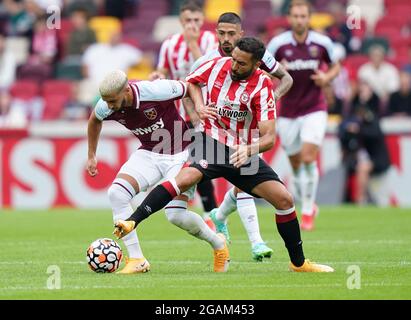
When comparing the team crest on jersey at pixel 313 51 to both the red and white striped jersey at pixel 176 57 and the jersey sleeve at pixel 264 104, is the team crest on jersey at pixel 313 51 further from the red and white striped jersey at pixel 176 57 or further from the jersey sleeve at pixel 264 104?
the jersey sleeve at pixel 264 104

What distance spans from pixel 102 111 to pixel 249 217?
6.96 ft

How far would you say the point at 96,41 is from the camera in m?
23.7

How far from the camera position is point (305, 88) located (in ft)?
49.5

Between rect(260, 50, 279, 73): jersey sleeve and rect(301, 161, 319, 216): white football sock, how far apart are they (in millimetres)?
4149

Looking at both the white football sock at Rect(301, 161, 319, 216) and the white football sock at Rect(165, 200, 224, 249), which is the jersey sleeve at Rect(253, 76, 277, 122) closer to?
the white football sock at Rect(165, 200, 224, 249)

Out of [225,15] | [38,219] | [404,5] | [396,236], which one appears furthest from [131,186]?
[404,5]

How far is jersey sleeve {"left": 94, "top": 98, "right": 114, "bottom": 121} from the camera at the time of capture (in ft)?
33.4

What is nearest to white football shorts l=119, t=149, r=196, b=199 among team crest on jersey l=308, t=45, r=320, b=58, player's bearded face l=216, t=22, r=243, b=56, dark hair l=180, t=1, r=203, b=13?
player's bearded face l=216, t=22, r=243, b=56

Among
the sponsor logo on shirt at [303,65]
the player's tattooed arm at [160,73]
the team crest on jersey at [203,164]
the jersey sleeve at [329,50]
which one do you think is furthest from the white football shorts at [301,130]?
the team crest on jersey at [203,164]

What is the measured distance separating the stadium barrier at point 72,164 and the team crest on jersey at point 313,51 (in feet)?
15.5

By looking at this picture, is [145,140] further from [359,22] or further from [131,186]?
[359,22]

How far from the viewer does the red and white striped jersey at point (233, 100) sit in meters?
10.0

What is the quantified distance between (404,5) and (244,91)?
49.4 ft

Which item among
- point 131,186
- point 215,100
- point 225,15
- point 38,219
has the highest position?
point 225,15
